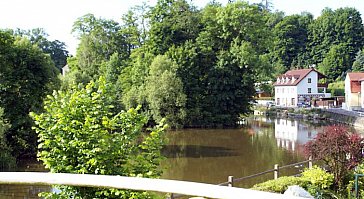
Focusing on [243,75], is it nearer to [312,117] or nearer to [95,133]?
[312,117]

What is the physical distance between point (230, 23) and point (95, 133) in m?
36.5

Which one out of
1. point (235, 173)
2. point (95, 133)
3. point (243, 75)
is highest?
point (243, 75)

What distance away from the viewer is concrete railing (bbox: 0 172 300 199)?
6.24 feet

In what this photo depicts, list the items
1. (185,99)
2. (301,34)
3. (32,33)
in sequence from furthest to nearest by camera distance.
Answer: (301,34) → (32,33) → (185,99)

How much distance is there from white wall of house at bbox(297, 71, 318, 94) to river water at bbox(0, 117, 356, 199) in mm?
23351

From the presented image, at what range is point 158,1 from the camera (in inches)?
1736

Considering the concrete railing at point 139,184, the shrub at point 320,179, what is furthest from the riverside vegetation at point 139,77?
the shrub at point 320,179

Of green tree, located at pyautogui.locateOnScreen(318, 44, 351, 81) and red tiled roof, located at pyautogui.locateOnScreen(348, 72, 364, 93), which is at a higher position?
green tree, located at pyautogui.locateOnScreen(318, 44, 351, 81)

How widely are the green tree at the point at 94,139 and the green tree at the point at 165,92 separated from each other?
30.7 m

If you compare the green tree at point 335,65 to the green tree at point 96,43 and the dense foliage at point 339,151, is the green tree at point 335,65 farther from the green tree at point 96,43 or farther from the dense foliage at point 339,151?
the dense foliage at point 339,151

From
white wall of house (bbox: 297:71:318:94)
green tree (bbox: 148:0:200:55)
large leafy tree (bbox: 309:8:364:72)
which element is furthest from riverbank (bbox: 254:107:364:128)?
large leafy tree (bbox: 309:8:364:72)

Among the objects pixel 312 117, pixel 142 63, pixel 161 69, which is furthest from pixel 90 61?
pixel 312 117

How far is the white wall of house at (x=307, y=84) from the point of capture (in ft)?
197

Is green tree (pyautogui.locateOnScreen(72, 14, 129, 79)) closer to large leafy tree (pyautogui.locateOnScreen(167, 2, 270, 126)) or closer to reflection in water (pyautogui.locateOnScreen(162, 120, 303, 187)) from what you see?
large leafy tree (pyautogui.locateOnScreen(167, 2, 270, 126))
